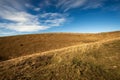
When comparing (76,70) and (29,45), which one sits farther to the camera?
(29,45)

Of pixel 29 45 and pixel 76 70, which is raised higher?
pixel 76 70

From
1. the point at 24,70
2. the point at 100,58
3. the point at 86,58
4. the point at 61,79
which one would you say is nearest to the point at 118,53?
the point at 100,58

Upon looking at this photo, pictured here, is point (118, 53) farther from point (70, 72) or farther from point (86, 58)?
point (70, 72)

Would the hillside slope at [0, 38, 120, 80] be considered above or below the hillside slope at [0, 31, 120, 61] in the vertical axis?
above

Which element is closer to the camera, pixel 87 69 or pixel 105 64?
pixel 87 69

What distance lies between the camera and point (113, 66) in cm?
933

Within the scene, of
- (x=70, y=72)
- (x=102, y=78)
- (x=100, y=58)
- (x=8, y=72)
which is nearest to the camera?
(x=102, y=78)

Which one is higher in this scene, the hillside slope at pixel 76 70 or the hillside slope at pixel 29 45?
the hillside slope at pixel 76 70

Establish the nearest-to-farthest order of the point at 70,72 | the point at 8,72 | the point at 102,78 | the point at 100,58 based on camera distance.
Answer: the point at 102,78 < the point at 70,72 < the point at 8,72 < the point at 100,58

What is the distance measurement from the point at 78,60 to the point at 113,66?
332 centimetres

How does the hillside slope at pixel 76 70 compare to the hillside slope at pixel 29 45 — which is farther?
the hillside slope at pixel 29 45

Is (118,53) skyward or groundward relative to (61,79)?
skyward

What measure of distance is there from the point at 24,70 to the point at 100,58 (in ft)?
25.5

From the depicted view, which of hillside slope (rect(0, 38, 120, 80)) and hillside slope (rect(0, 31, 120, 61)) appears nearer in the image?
hillside slope (rect(0, 38, 120, 80))
